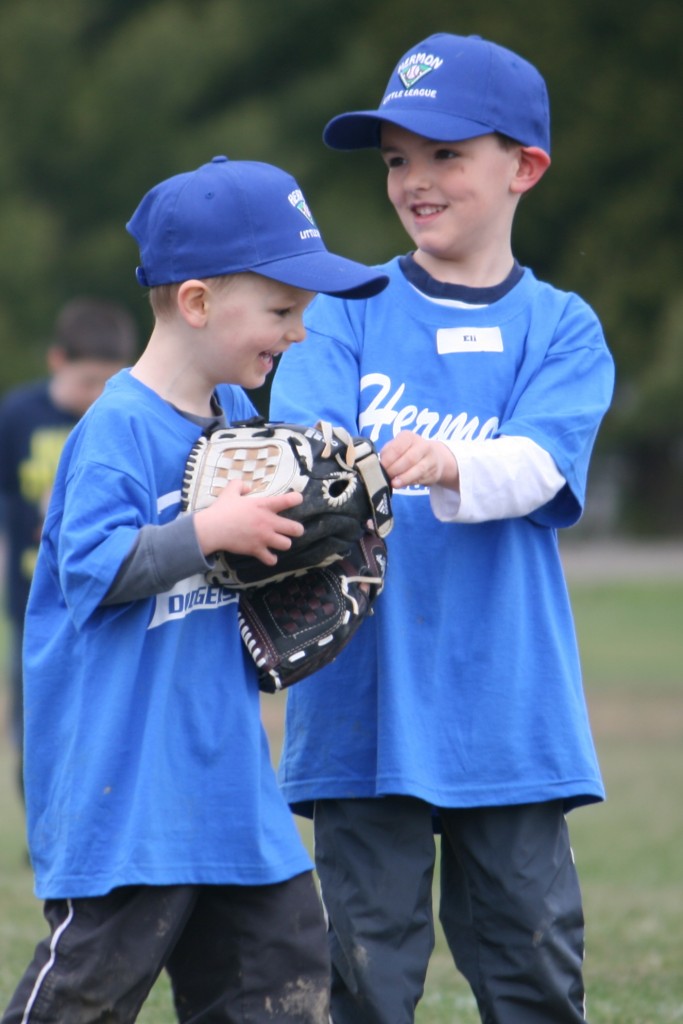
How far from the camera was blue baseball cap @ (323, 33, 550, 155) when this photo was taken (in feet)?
11.0

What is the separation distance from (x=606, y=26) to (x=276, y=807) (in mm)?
25866

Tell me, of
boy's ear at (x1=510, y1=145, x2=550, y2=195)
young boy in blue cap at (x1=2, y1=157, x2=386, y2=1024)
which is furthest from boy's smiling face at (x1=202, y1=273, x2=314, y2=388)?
boy's ear at (x1=510, y1=145, x2=550, y2=195)

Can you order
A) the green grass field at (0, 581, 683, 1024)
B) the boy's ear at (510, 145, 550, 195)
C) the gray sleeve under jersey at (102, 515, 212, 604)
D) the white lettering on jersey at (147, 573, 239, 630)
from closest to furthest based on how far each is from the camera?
the gray sleeve under jersey at (102, 515, 212, 604)
the white lettering on jersey at (147, 573, 239, 630)
the boy's ear at (510, 145, 550, 195)
the green grass field at (0, 581, 683, 1024)

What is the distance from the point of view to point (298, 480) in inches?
112

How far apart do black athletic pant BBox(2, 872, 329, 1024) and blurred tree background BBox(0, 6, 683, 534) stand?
75.1ft

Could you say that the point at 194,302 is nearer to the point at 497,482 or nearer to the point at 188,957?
the point at 497,482

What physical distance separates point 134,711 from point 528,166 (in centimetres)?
149

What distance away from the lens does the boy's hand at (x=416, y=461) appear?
3025mm

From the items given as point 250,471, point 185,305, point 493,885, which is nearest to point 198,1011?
point 493,885

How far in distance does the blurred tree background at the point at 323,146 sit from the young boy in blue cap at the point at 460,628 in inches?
876

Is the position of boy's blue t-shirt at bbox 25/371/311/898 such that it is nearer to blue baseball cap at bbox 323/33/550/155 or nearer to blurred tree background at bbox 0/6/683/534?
blue baseball cap at bbox 323/33/550/155

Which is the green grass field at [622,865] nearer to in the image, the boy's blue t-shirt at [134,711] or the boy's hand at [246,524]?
the boy's blue t-shirt at [134,711]

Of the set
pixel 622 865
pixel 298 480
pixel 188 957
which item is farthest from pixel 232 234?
pixel 622 865

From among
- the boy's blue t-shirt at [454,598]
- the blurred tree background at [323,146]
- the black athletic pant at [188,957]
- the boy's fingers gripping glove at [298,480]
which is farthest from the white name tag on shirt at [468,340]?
the blurred tree background at [323,146]
